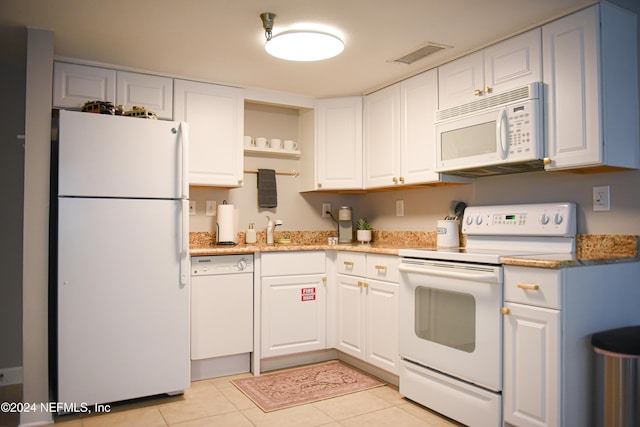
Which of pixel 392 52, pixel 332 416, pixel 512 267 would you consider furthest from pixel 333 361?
pixel 392 52

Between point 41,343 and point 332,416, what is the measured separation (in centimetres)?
164

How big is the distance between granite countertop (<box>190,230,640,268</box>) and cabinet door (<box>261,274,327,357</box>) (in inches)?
10.0

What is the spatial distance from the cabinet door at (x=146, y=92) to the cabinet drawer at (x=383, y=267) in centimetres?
173

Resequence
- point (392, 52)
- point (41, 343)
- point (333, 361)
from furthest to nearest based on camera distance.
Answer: point (333, 361)
point (392, 52)
point (41, 343)

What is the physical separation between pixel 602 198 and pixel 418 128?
1.23 m

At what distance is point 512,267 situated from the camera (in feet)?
7.07

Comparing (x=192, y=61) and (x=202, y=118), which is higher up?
(x=192, y=61)

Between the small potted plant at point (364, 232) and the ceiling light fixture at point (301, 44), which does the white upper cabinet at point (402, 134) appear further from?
the ceiling light fixture at point (301, 44)

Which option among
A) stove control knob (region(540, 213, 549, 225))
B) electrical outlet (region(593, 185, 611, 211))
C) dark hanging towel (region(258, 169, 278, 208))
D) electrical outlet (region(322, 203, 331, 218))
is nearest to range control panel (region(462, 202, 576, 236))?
stove control knob (region(540, 213, 549, 225))

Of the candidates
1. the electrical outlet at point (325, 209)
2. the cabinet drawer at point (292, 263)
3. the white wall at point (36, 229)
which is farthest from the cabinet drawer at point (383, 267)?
the white wall at point (36, 229)

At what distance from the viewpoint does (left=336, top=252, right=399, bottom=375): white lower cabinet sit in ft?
9.79

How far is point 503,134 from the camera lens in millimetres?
2480

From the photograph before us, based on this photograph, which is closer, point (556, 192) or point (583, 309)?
point (583, 309)

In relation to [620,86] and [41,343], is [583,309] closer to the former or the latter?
[620,86]
